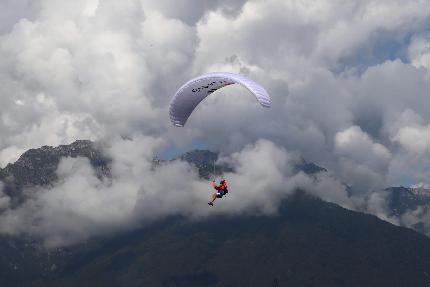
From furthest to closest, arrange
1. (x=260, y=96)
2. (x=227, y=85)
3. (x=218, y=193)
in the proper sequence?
(x=227, y=85), (x=218, y=193), (x=260, y=96)

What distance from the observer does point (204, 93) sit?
75.7 meters

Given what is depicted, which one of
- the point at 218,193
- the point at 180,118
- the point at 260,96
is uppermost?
the point at 180,118

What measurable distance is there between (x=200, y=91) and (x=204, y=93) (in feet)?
4.46

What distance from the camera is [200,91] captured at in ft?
244

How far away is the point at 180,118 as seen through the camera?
7894cm

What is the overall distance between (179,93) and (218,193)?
48.2 feet

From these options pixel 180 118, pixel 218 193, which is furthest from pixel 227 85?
pixel 218 193

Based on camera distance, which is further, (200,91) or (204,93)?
(204,93)

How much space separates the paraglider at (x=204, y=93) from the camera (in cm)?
6406

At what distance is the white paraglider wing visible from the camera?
63.8 m

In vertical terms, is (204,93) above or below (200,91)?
above

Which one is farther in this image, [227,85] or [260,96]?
[227,85]

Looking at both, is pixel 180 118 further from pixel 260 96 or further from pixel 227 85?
pixel 260 96

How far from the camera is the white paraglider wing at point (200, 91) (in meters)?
63.8
